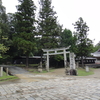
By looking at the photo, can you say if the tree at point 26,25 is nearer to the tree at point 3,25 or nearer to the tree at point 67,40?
the tree at point 3,25

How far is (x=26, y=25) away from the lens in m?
23.7

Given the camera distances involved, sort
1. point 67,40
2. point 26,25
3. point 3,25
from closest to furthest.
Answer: point 3,25, point 26,25, point 67,40

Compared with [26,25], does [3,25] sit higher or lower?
lower

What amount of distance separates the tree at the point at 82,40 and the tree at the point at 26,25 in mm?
11391

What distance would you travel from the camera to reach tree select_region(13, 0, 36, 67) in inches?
854

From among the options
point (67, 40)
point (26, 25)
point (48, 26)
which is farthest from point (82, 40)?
point (26, 25)

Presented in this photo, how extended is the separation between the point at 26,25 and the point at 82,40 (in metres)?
14.3

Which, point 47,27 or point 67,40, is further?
point 67,40

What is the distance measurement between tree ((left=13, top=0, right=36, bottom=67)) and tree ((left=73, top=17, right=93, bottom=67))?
11391 millimetres

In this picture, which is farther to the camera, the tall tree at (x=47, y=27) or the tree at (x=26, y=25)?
the tall tree at (x=47, y=27)

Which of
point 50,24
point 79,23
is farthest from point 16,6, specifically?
point 79,23

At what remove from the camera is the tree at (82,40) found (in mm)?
26542

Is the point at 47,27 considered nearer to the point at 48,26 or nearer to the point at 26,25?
the point at 48,26

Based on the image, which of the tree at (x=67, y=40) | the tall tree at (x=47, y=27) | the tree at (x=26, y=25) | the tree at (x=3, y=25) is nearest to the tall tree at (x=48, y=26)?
the tall tree at (x=47, y=27)
